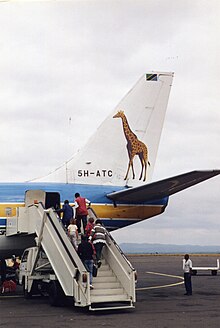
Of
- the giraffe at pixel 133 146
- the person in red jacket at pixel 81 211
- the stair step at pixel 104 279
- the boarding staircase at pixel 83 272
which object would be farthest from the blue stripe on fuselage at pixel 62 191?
the stair step at pixel 104 279

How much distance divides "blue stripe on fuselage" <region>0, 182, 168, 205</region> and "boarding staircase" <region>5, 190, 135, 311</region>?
3.69 meters

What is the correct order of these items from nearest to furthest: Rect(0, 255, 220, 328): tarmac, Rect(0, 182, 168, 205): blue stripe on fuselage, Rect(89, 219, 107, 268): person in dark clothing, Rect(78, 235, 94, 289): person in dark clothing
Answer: Rect(0, 255, 220, 328): tarmac, Rect(78, 235, 94, 289): person in dark clothing, Rect(89, 219, 107, 268): person in dark clothing, Rect(0, 182, 168, 205): blue stripe on fuselage

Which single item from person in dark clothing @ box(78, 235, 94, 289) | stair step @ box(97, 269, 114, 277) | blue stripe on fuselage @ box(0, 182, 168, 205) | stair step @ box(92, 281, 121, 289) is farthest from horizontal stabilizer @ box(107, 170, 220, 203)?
stair step @ box(92, 281, 121, 289)

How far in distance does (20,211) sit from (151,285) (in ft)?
29.4

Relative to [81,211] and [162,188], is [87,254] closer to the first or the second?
[81,211]

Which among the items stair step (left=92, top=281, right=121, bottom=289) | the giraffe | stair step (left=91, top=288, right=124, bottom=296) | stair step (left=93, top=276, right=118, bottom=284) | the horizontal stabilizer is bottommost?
stair step (left=91, top=288, right=124, bottom=296)

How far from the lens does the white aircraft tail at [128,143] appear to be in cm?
2408

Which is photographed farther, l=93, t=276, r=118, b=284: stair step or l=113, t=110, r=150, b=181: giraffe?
l=113, t=110, r=150, b=181: giraffe

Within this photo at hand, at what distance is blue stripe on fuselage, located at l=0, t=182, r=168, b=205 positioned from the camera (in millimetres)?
22344

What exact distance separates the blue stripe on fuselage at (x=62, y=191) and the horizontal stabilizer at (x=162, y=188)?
1.79ft

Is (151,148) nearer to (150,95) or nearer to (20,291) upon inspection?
(150,95)

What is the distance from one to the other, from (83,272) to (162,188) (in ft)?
18.7

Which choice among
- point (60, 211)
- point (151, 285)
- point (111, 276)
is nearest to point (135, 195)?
point (60, 211)

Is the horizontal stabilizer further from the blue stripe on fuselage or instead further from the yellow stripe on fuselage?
the blue stripe on fuselage
